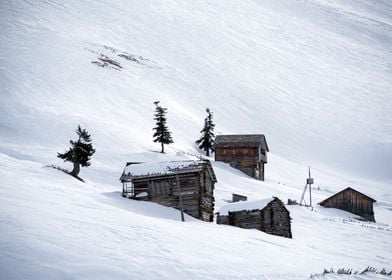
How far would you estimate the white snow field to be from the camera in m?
13.1

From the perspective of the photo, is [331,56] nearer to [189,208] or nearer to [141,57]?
[141,57]

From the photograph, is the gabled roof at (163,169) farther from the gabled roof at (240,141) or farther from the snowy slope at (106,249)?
the gabled roof at (240,141)

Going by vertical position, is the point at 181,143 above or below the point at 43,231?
above

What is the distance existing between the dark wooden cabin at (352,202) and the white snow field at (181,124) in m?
2.65

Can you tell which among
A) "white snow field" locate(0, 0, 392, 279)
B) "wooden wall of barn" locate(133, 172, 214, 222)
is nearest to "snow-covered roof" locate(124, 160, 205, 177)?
"wooden wall of barn" locate(133, 172, 214, 222)

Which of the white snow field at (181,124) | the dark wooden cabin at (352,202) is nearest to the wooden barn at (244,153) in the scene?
the white snow field at (181,124)

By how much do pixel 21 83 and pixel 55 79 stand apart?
776cm

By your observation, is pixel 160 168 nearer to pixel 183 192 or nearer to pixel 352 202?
pixel 183 192

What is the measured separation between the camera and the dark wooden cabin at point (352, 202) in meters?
48.4

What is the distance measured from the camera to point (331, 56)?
160250 millimetres

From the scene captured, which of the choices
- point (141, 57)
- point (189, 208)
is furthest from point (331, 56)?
point (189, 208)

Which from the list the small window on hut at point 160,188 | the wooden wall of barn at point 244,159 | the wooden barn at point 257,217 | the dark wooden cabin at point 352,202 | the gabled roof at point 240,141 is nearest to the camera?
the small window on hut at point 160,188

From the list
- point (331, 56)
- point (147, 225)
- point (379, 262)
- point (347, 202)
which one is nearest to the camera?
point (147, 225)

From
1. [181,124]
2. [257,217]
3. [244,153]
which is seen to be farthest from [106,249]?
[181,124]
